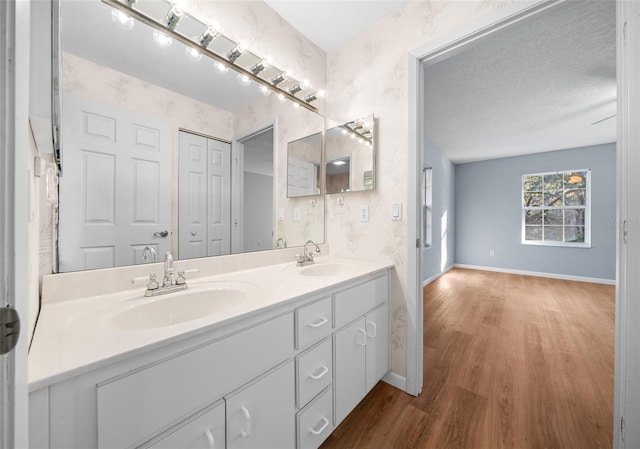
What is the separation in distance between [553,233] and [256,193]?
6.06 meters

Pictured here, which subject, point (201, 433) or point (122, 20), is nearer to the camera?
point (201, 433)

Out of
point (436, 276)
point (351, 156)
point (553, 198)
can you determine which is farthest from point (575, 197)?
point (351, 156)

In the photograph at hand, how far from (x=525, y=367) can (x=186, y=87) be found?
2.94 meters

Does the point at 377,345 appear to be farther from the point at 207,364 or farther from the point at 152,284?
the point at 152,284

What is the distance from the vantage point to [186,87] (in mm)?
1258

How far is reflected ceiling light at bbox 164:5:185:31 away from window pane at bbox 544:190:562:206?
6.43m

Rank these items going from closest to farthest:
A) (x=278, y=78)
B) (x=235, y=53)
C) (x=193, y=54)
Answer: (x=193, y=54) < (x=235, y=53) < (x=278, y=78)

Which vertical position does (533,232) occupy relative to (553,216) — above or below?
below

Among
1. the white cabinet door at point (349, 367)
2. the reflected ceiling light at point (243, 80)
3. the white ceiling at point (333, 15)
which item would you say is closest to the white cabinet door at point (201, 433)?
the white cabinet door at point (349, 367)

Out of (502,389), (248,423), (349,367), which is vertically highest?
(248,423)

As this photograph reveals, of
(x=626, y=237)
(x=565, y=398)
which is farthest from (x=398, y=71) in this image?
(x=565, y=398)

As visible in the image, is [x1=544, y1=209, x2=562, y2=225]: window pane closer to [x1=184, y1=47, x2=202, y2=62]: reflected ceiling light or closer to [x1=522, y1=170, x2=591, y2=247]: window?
[x1=522, y1=170, x2=591, y2=247]: window

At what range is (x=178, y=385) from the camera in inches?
26.2

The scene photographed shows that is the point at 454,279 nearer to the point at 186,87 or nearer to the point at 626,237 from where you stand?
the point at 626,237
